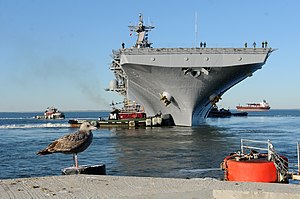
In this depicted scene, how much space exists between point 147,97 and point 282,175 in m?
27.4

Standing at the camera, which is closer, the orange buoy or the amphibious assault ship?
the orange buoy

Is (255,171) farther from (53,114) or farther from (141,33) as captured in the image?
(53,114)

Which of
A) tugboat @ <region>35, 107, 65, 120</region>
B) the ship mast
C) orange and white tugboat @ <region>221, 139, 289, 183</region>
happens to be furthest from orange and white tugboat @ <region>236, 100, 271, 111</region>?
orange and white tugboat @ <region>221, 139, 289, 183</region>

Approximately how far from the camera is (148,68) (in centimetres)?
2798

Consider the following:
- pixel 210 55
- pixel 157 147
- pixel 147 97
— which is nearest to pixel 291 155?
pixel 157 147

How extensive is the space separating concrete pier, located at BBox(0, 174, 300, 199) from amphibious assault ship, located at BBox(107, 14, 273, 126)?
69.4ft

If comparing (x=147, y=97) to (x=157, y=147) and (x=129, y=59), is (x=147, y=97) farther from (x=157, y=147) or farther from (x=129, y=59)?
(x=157, y=147)

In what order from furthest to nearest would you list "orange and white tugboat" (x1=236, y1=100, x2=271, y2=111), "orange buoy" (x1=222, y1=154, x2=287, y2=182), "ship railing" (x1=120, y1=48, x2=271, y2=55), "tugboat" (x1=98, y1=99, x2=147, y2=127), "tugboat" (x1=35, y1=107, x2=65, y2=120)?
"orange and white tugboat" (x1=236, y1=100, x2=271, y2=111), "tugboat" (x1=35, y1=107, x2=65, y2=120), "tugboat" (x1=98, y1=99, x2=147, y2=127), "ship railing" (x1=120, y1=48, x2=271, y2=55), "orange buoy" (x1=222, y1=154, x2=287, y2=182)

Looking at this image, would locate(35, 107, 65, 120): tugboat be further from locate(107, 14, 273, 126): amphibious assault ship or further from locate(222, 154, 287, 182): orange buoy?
locate(222, 154, 287, 182): orange buoy

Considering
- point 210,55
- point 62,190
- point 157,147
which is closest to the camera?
point 62,190

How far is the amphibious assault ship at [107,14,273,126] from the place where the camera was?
2675 centimetres

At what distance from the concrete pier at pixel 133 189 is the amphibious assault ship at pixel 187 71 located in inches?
833

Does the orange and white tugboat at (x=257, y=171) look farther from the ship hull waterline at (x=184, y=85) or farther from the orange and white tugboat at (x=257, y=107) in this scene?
the orange and white tugboat at (x=257, y=107)

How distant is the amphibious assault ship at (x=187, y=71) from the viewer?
1053 inches
